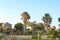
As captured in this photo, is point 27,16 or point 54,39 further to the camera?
point 27,16

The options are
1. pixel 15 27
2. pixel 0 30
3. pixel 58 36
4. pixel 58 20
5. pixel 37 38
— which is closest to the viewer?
pixel 58 36

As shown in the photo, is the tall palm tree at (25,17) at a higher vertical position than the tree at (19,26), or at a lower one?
higher

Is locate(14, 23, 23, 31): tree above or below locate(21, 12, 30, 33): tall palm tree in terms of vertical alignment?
below

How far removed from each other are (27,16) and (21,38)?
21.2m

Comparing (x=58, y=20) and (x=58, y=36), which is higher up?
(x=58, y=20)

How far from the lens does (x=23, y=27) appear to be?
7025 centimetres

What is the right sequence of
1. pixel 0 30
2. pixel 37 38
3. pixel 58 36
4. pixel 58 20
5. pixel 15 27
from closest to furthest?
1. pixel 58 36
2. pixel 37 38
3. pixel 0 30
4. pixel 58 20
5. pixel 15 27

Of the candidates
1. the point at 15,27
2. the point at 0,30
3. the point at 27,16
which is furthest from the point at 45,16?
the point at 0,30

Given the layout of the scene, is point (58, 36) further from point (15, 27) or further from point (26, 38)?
point (15, 27)

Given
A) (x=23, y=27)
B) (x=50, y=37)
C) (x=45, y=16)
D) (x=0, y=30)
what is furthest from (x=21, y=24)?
(x=50, y=37)

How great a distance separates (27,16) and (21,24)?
3.64m

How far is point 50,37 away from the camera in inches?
1826

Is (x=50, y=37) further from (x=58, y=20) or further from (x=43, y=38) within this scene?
(x=58, y=20)

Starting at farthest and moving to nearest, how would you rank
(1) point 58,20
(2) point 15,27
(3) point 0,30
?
1. (2) point 15,27
2. (1) point 58,20
3. (3) point 0,30
